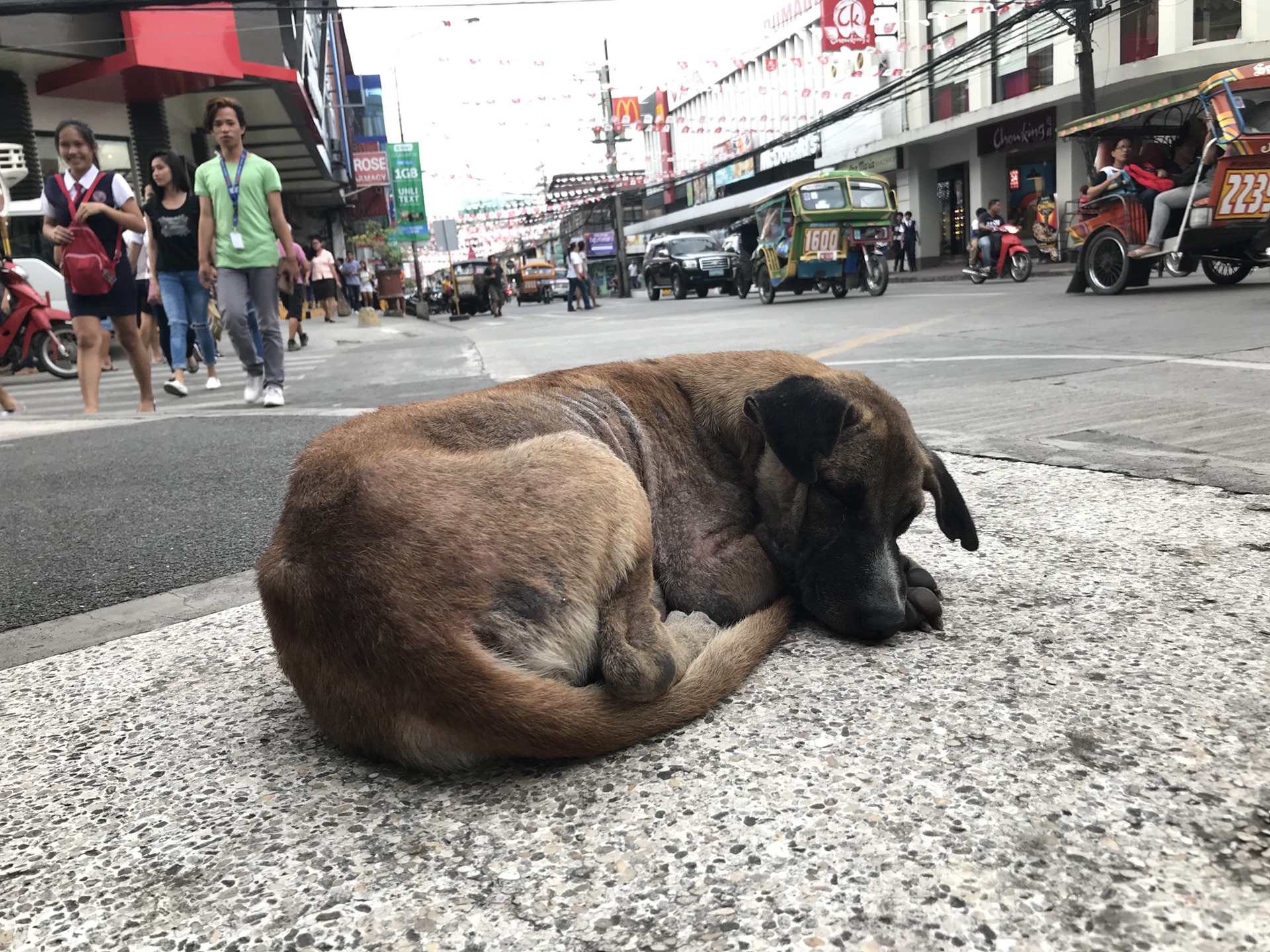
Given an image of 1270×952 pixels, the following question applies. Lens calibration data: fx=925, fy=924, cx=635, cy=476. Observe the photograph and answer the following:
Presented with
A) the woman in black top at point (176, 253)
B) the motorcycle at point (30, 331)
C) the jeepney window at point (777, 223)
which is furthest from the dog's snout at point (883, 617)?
the jeepney window at point (777, 223)

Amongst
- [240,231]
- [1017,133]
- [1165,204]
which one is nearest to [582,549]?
[240,231]

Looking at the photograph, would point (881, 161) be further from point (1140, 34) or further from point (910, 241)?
point (1140, 34)

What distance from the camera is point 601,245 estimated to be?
61500mm

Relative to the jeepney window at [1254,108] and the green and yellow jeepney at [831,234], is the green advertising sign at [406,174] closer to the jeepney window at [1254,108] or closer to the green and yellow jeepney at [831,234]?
the green and yellow jeepney at [831,234]

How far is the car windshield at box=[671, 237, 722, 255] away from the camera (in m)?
30.1

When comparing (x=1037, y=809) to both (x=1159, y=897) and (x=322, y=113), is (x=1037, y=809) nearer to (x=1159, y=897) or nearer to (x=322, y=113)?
(x=1159, y=897)

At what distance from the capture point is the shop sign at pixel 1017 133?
1115 inches

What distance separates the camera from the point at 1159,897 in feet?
3.93

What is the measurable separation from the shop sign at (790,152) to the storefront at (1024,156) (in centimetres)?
1241

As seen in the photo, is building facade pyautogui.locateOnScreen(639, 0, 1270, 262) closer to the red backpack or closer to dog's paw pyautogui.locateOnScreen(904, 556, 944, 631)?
the red backpack

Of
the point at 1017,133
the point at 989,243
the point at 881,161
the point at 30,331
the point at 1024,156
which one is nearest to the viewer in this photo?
the point at 30,331

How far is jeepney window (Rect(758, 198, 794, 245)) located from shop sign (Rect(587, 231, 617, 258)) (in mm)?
41660

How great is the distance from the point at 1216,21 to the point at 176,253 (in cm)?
2569

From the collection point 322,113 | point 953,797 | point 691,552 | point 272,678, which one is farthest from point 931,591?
point 322,113
